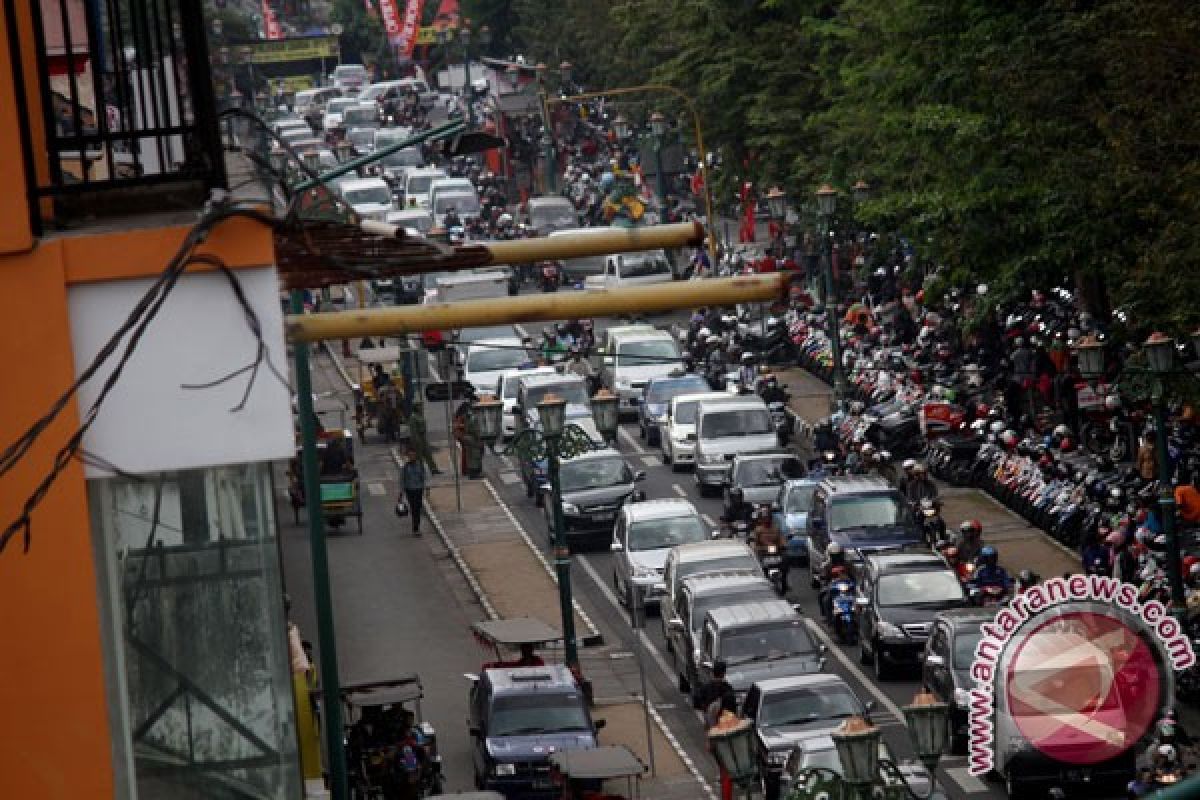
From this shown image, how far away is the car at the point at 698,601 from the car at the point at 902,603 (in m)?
1.21

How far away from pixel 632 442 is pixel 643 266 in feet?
39.7

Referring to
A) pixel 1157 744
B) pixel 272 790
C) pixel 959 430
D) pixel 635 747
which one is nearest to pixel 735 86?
pixel 959 430

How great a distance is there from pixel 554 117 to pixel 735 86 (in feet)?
97.8

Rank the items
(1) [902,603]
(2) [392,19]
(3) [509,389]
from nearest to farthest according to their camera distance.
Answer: (1) [902,603], (3) [509,389], (2) [392,19]

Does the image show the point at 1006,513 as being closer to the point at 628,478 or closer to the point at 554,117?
the point at 628,478

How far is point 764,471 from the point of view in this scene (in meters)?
44.0

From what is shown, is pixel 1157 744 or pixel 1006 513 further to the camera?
pixel 1006 513

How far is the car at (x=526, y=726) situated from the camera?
30.1 metres

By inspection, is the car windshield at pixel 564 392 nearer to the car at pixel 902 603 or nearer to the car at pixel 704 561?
the car at pixel 704 561

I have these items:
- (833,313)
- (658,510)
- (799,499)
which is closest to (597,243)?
(658,510)

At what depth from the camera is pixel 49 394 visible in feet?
26.7

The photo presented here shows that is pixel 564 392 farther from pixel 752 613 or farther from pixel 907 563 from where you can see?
pixel 752 613

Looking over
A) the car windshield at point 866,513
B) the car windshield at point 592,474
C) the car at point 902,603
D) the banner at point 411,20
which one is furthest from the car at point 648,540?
the banner at point 411,20

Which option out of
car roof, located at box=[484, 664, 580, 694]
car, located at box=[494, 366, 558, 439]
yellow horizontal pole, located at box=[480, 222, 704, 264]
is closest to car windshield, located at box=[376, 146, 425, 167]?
car, located at box=[494, 366, 558, 439]
